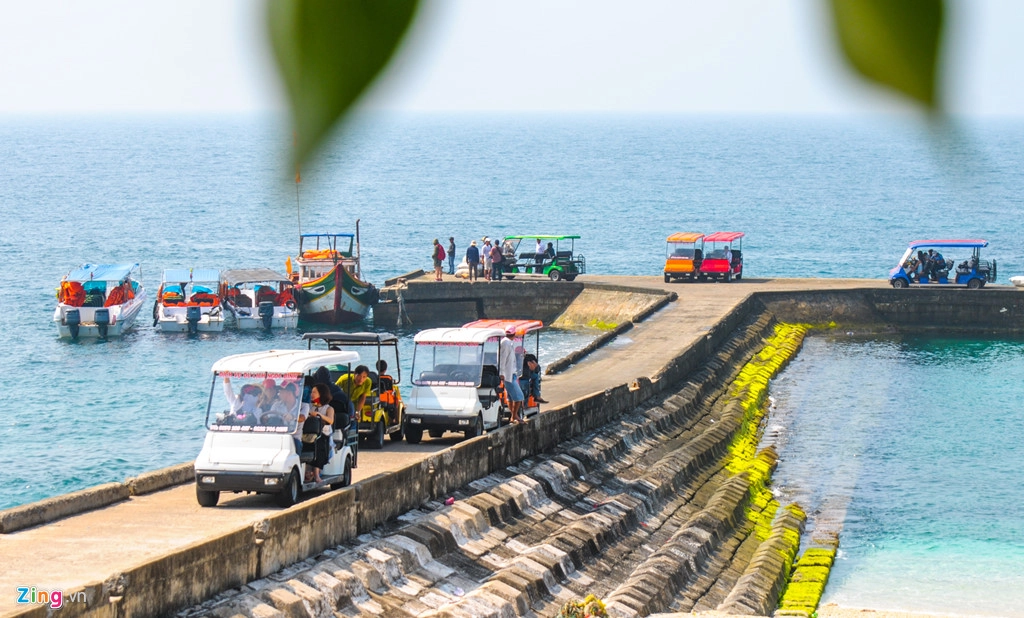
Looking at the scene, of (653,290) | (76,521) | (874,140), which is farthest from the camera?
(653,290)

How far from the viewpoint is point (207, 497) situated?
16328 millimetres

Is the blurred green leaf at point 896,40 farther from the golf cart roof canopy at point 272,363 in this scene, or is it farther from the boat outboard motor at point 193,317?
the boat outboard motor at point 193,317

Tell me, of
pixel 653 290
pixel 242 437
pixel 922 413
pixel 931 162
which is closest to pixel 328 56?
pixel 931 162

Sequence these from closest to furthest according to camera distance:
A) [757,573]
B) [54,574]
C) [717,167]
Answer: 1. [717,167]
2. [54,574]
3. [757,573]

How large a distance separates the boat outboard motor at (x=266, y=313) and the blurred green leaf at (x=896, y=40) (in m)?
56.3

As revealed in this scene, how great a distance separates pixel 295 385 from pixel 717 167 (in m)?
13.9

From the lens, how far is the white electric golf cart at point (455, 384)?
21641 millimetres

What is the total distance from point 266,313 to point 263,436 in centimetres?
4118

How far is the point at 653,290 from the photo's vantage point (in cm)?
5331

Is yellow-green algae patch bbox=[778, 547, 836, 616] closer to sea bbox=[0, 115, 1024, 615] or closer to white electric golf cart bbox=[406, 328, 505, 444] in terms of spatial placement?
sea bbox=[0, 115, 1024, 615]

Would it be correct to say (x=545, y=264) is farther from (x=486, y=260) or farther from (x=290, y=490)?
(x=290, y=490)

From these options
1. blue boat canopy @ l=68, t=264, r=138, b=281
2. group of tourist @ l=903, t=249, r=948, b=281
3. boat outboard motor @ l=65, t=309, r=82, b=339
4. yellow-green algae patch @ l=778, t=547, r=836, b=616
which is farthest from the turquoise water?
boat outboard motor @ l=65, t=309, r=82, b=339

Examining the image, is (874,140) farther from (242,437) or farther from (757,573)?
(757,573)

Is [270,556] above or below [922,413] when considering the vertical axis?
above
